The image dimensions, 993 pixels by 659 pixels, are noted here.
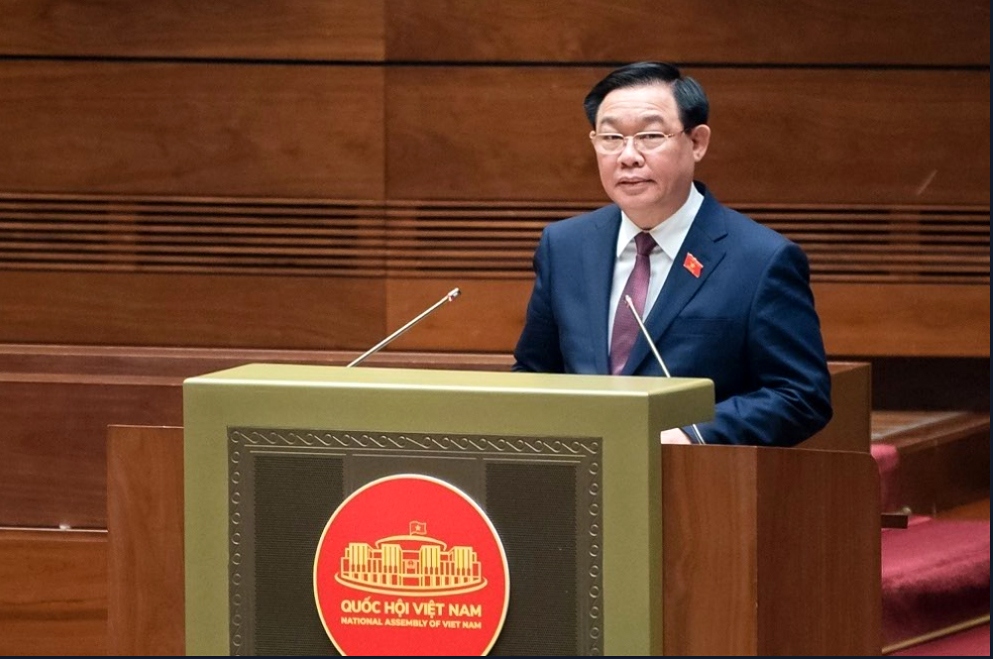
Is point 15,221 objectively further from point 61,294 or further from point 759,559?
point 759,559

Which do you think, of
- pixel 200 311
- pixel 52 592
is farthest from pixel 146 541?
pixel 200 311

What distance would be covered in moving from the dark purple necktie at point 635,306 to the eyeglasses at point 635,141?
0.29ft

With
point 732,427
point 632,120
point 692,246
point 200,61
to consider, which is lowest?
point 732,427

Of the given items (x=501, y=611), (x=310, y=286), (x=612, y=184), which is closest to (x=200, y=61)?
(x=310, y=286)

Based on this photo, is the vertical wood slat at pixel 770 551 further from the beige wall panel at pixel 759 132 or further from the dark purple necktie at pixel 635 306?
the beige wall panel at pixel 759 132

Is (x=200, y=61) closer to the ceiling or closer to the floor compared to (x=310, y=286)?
Result: closer to the ceiling

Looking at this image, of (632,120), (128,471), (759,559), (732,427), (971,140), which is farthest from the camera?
(971,140)

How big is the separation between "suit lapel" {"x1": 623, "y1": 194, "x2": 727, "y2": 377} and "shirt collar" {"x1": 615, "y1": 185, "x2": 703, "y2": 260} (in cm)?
1

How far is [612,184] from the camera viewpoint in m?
1.49

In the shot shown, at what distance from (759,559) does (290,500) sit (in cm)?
35

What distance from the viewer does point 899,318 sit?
276 cm

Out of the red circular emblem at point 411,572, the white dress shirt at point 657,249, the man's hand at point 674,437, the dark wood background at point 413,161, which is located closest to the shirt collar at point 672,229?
the white dress shirt at point 657,249

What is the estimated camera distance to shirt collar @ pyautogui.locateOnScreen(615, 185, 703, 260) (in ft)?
4.93

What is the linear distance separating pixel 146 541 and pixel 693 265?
568 mm
